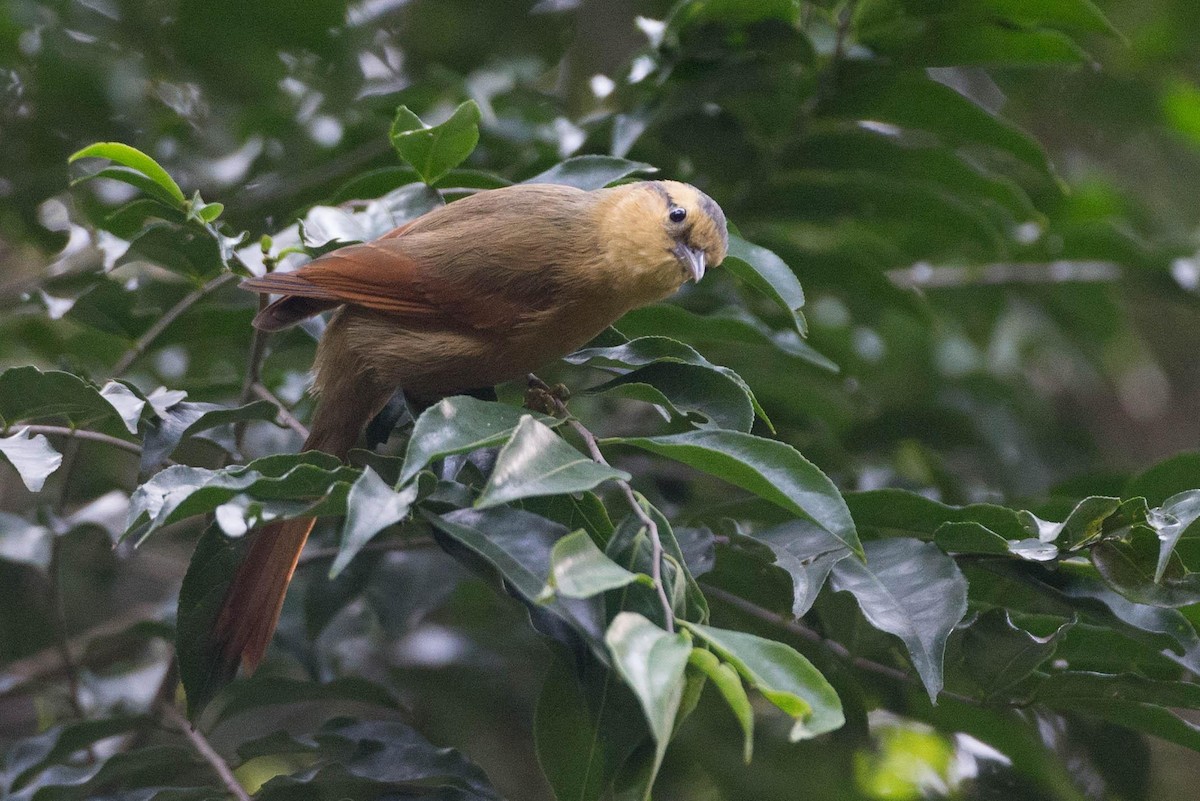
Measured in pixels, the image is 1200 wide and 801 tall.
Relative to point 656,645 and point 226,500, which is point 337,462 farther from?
point 656,645

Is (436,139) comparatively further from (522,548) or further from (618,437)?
(522,548)

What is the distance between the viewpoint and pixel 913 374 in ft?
13.1

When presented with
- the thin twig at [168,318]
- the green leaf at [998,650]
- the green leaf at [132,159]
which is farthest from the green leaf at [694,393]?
the thin twig at [168,318]

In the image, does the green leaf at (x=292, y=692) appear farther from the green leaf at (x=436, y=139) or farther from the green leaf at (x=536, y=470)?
the green leaf at (x=536, y=470)

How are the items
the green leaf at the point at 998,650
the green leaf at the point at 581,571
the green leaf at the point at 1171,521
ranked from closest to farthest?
the green leaf at the point at 581,571 → the green leaf at the point at 1171,521 → the green leaf at the point at 998,650

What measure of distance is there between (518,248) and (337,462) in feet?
2.53

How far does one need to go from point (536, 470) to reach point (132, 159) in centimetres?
101

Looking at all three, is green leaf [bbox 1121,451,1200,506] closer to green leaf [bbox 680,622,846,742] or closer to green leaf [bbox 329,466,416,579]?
green leaf [bbox 680,622,846,742]

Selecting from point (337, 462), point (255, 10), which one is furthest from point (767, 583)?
point (255, 10)

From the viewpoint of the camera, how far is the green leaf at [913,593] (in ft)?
5.51

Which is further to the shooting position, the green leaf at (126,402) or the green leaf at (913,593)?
the green leaf at (126,402)

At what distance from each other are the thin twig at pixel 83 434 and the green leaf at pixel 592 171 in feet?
3.20

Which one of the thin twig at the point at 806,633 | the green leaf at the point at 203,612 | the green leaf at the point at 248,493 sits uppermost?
the green leaf at the point at 248,493

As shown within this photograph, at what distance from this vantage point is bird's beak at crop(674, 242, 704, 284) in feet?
7.41
